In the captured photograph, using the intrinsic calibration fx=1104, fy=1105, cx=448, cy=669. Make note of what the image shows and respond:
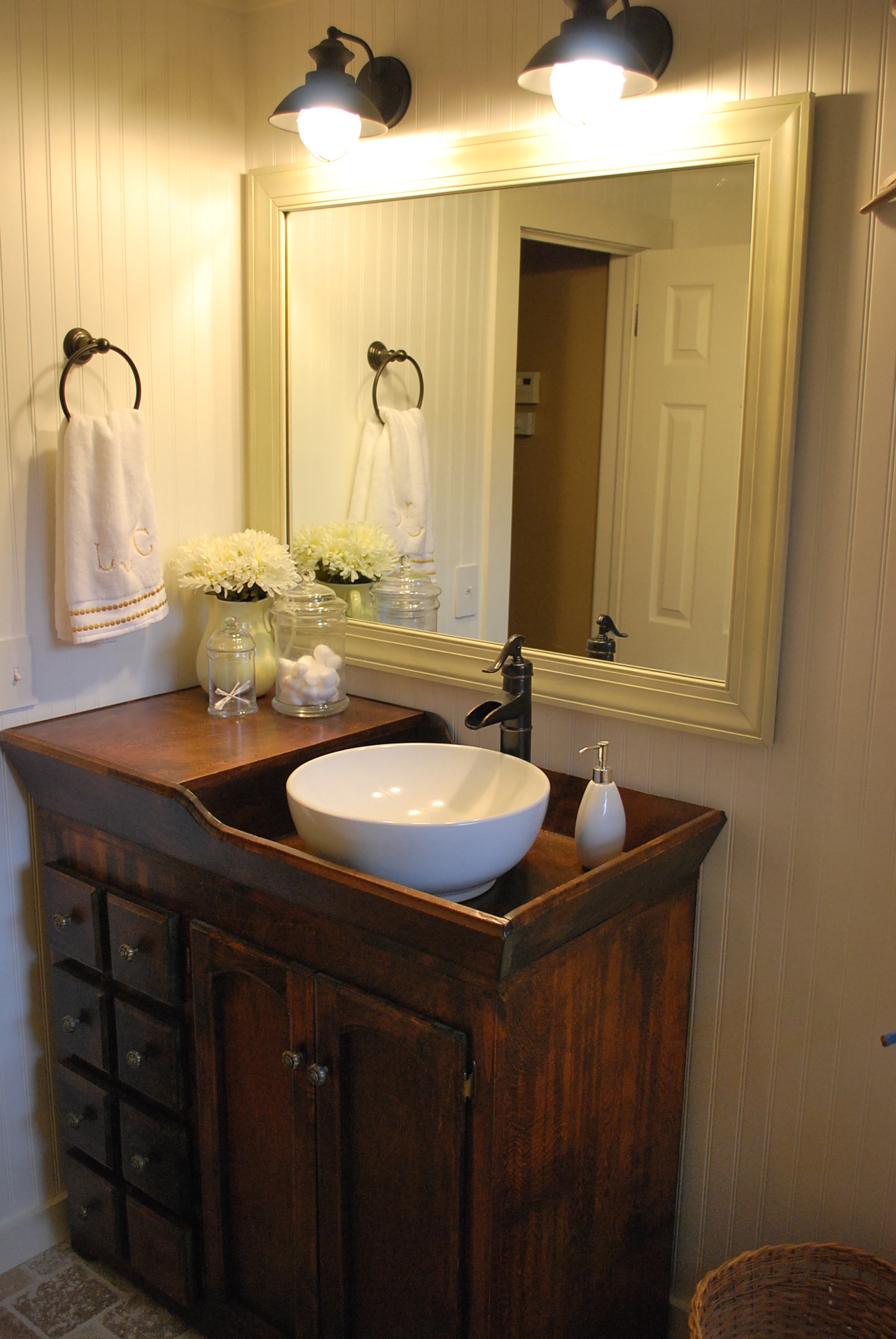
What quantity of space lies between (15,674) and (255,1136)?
0.88m

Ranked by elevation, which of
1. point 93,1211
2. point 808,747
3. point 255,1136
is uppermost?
point 808,747

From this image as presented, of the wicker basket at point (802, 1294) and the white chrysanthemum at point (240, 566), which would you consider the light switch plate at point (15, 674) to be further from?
the wicker basket at point (802, 1294)

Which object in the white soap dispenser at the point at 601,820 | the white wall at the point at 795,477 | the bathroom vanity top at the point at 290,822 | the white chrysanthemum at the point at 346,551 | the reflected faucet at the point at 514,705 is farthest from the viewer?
the white chrysanthemum at the point at 346,551

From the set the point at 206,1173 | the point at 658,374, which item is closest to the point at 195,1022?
the point at 206,1173

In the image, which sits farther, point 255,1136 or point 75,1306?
point 75,1306

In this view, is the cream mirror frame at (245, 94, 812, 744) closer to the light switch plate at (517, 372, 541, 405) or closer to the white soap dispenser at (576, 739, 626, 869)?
the light switch plate at (517, 372, 541, 405)

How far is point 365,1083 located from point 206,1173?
463 millimetres

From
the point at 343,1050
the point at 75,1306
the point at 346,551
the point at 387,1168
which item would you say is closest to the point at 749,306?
the point at 346,551

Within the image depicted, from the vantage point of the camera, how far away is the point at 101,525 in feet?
6.36

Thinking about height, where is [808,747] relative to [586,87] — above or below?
below

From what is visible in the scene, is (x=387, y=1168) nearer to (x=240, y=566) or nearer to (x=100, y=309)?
(x=240, y=566)

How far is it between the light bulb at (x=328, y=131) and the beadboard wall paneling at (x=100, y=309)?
1.22 feet

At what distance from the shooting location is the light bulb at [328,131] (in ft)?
5.94

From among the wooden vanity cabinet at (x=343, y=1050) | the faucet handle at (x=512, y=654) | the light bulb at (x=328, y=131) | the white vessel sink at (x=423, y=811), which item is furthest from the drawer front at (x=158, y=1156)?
the light bulb at (x=328, y=131)
